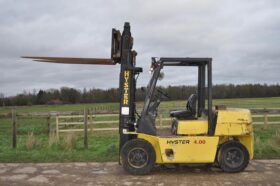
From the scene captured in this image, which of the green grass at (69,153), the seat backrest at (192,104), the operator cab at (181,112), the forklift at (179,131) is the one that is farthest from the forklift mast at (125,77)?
the green grass at (69,153)

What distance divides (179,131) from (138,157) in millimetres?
1018

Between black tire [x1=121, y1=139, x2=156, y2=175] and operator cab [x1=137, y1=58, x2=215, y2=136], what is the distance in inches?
12.4

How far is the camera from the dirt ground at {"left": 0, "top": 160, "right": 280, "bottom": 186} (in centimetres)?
783

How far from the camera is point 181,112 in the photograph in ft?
28.9

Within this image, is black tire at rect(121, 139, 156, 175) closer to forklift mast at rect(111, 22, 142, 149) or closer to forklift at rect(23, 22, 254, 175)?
forklift at rect(23, 22, 254, 175)

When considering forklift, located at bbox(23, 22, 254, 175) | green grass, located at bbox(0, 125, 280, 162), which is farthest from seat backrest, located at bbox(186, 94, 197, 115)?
green grass, located at bbox(0, 125, 280, 162)

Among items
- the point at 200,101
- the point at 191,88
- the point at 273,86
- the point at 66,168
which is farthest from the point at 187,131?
the point at 273,86

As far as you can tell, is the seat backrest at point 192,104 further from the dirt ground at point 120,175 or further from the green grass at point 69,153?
the green grass at point 69,153

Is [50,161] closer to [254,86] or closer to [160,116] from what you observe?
[160,116]

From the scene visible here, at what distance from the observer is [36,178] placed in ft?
27.2

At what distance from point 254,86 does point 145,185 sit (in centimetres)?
3809

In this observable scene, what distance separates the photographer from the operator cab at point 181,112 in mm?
8516

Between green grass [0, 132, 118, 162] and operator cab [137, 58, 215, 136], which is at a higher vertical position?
operator cab [137, 58, 215, 136]

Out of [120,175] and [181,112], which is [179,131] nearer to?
[181,112]
